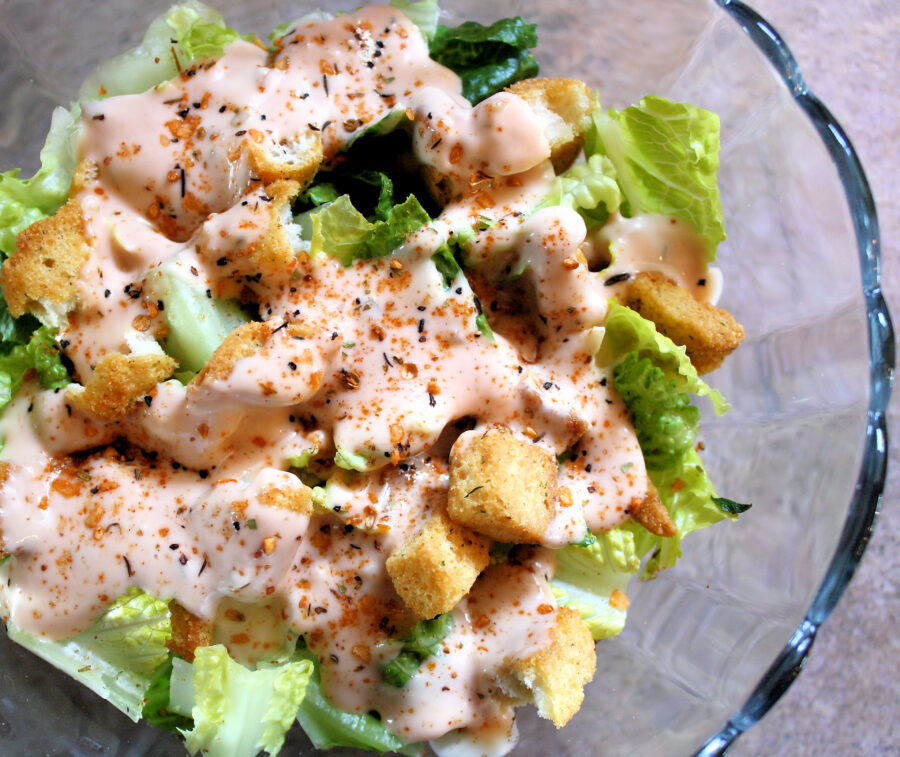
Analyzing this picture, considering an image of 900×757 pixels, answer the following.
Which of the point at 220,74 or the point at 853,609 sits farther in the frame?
the point at 853,609

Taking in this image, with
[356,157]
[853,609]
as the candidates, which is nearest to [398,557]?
[356,157]

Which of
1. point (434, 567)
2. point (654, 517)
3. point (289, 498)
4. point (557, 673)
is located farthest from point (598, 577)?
point (289, 498)

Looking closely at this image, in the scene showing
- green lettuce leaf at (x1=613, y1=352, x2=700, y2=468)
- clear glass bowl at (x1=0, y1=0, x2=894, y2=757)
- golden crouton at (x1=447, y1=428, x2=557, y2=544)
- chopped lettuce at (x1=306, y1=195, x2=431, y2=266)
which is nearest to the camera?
golden crouton at (x1=447, y1=428, x2=557, y2=544)

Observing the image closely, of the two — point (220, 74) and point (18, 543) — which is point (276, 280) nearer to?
point (220, 74)

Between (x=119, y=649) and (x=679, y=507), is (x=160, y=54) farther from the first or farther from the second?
(x=679, y=507)

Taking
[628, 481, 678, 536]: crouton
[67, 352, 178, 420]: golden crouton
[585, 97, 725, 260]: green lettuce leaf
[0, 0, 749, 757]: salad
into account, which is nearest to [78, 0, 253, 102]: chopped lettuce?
[0, 0, 749, 757]: salad

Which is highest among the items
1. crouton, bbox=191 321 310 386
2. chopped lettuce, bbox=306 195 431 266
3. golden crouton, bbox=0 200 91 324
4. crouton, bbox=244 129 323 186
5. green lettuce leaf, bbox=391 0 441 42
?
green lettuce leaf, bbox=391 0 441 42

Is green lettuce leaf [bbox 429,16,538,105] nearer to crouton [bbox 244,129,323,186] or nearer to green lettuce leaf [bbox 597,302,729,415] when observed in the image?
crouton [bbox 244,129,323,186]
